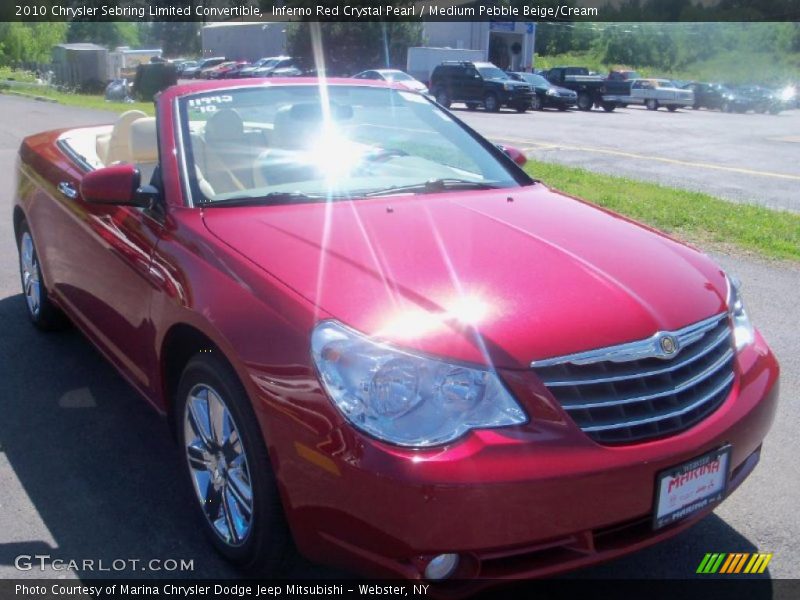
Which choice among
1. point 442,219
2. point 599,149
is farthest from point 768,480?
point 599,149

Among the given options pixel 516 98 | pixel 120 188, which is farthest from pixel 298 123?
pixel 516 98

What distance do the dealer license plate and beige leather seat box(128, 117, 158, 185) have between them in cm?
309

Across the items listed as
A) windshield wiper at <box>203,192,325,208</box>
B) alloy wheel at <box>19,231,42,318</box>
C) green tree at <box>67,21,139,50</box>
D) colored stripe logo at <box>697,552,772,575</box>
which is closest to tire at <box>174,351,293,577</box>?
windshield wiper at <box>203,192,325,208</box>

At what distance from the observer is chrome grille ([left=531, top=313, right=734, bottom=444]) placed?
2.62m

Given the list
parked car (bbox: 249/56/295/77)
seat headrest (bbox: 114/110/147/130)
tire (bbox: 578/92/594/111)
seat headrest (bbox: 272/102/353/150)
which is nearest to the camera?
seat headrest (bbox: 272/102/353/150)

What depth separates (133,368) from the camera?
12.8 ft

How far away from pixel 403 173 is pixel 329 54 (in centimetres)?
4977

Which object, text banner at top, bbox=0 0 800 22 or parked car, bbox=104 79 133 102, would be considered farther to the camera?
text banner at top, bbox=0 0 800 22

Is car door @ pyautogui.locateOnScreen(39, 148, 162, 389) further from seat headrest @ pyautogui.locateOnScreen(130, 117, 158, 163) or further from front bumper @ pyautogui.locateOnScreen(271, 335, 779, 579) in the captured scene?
front bumper @ pyautogui.locateOnScreen(271, 335, 779, 579)

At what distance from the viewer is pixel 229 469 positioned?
10.2 feet

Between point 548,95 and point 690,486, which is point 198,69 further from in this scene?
point 690,486

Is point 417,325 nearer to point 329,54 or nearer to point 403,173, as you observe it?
point 403,173

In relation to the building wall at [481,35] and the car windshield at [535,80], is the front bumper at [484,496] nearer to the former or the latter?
the car windshield at [535,80]

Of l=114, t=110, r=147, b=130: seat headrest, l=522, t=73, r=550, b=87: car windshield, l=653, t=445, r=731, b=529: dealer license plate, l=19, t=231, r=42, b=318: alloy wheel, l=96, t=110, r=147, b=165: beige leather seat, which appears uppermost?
l=114, t=110, r=147, b=130: seat headrest
